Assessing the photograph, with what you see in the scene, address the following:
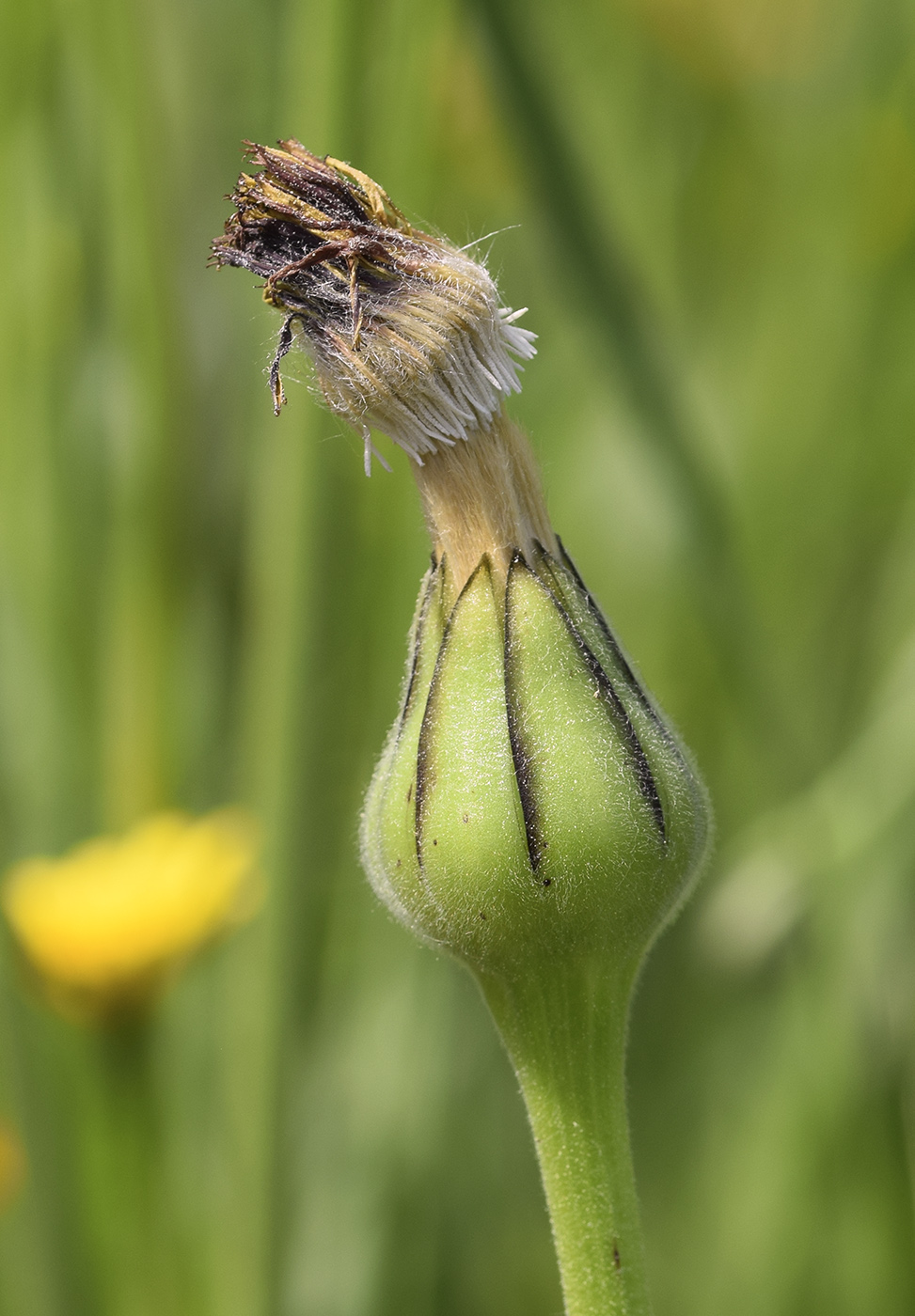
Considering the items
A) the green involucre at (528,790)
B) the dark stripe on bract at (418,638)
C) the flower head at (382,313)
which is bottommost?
the green involucre at (528,790)

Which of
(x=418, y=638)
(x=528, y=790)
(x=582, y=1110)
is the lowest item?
(x=582, y=1110)

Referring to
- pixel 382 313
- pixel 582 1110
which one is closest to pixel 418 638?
pixel 382 313

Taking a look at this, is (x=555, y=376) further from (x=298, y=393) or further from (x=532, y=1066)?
(x=532, y=1066)

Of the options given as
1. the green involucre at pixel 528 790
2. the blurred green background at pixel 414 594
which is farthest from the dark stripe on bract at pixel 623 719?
the blurred green background at pixel 414 594

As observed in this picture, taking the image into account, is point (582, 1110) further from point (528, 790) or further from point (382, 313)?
point (382, 313)

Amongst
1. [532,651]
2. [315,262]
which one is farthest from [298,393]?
[532,651]

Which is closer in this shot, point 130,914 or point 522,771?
point 522,771

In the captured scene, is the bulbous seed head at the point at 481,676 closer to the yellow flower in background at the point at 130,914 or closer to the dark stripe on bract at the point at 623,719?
the dark stripe on bract at the point at 623,719
